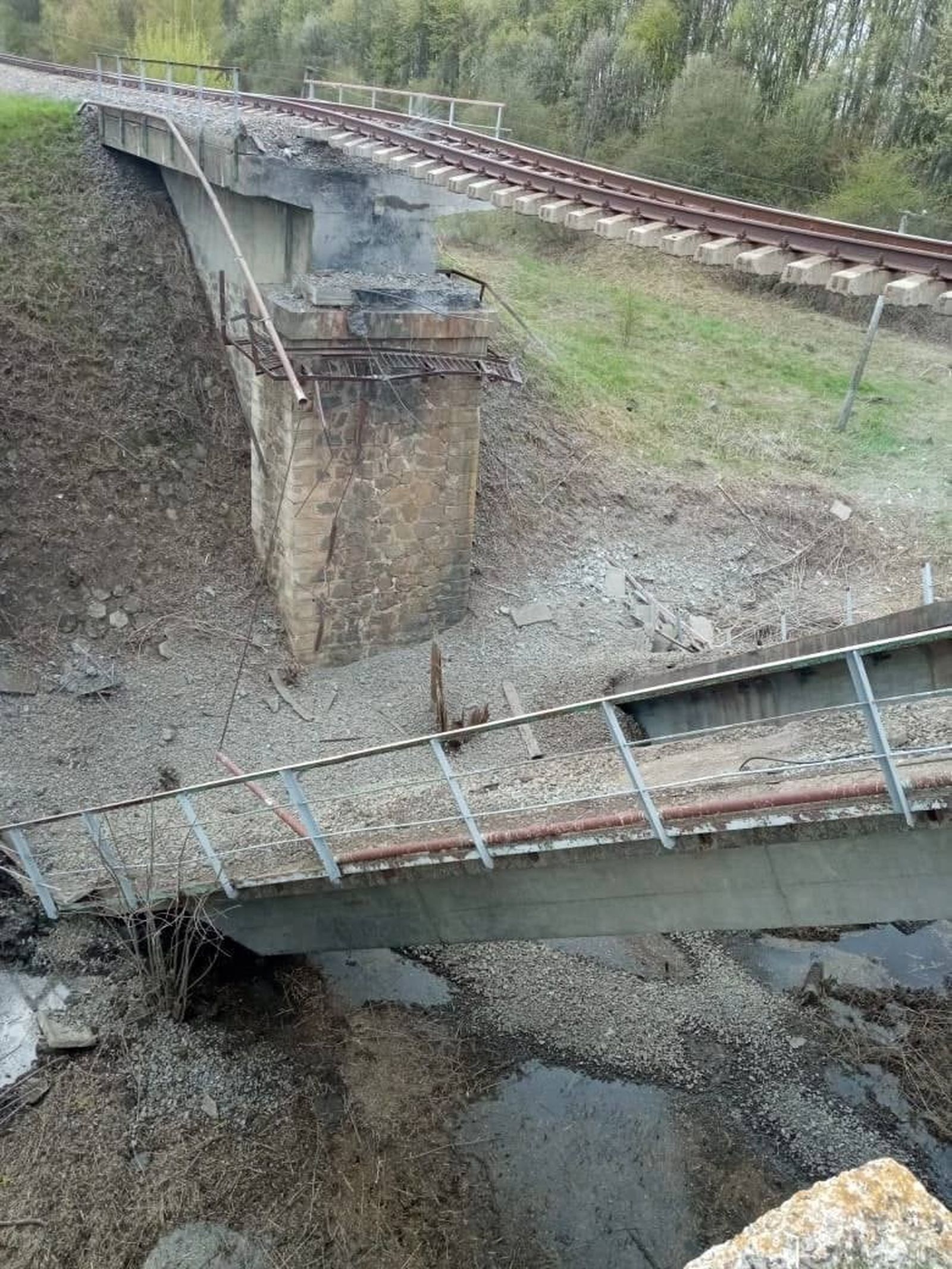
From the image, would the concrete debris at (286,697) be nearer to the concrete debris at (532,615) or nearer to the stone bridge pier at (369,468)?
the stone bridge pier at (369,468)

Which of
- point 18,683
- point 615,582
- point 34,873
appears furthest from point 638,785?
point 615,582

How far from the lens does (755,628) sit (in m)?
12.8

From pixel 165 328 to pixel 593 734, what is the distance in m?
7.46

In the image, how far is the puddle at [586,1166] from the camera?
6.11m

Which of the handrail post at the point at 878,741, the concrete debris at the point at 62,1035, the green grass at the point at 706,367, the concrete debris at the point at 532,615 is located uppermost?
the handrail post at the point at 878,741

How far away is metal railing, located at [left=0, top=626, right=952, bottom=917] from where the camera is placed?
15.0ft

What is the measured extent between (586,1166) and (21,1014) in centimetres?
419

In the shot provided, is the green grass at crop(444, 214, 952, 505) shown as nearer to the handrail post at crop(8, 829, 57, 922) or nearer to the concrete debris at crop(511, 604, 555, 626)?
the concrete debris at crop(511, 604, 555, 626)

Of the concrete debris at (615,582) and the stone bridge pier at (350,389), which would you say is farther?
the concrete debris at (615,582)

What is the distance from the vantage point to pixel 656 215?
27.0ft


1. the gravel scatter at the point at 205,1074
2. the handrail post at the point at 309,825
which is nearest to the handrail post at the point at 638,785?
the handrail post at the point at 309,825

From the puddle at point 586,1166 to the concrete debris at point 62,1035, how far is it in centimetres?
271

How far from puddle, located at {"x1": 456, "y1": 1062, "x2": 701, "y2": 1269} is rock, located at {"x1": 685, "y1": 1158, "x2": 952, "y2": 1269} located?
477cm

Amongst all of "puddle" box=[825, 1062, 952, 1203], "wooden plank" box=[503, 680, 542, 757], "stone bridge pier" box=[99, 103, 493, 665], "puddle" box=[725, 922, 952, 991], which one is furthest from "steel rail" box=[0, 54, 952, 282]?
"puddle" box=[825, 1062, 952, 1203]
